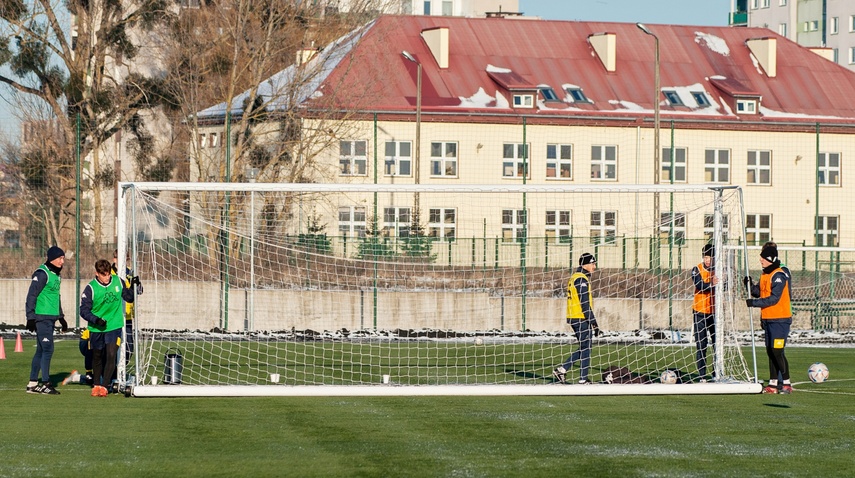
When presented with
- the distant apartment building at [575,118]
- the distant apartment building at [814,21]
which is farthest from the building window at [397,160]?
the distant apartment building at [814,21]

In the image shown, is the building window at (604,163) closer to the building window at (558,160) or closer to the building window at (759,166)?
the building window at (558,160)

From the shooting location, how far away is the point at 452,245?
26297mm

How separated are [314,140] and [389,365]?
1625cm

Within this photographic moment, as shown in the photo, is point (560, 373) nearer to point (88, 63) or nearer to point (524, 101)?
point (88, 63)

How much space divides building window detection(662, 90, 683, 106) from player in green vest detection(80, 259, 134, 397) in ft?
137

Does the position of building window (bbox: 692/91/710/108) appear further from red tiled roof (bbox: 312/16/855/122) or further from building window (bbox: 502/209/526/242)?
building window (bbox: 502/209/526/242)

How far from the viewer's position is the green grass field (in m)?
9.37

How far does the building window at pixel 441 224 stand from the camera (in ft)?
85.7

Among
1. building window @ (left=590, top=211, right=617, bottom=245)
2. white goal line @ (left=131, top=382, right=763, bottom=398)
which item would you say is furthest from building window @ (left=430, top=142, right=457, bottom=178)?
white goal line @ (left=131, top=382, right=763, bottom=398)

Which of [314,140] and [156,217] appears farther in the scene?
[314,140]

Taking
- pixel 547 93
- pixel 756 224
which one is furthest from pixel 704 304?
pixel 547 93

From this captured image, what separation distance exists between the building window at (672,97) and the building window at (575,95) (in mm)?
3810

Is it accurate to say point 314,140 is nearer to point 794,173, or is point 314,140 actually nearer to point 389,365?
point 794,173

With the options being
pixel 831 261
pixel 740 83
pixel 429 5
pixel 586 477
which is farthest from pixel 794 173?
pixel 429 5
